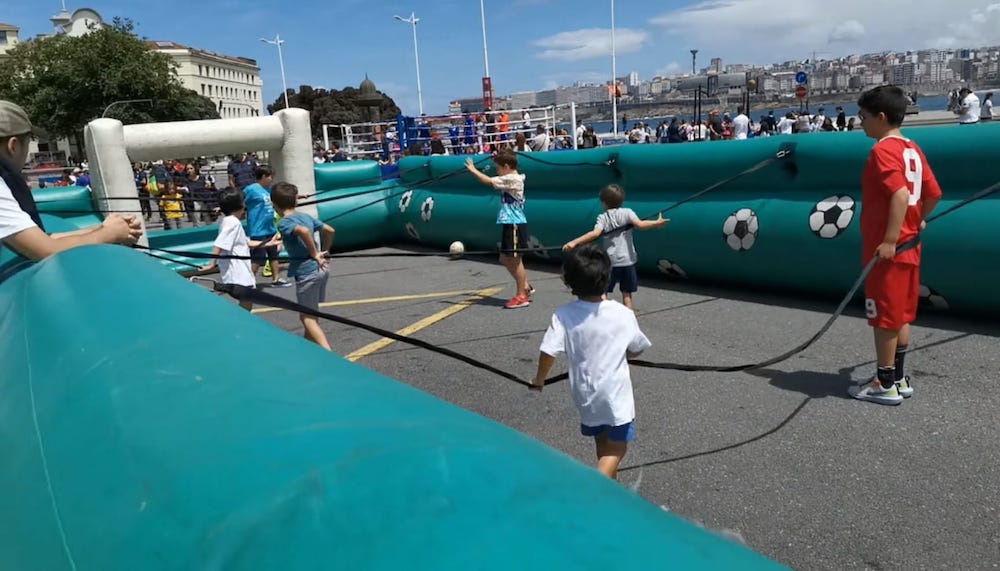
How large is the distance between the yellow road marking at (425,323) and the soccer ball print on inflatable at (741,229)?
2456mm

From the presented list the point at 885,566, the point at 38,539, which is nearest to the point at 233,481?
the point at 38,539

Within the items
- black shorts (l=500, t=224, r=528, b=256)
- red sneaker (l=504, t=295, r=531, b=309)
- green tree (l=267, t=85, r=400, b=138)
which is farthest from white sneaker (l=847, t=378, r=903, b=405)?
green tree (l=267, t=85, r=400, b=138)

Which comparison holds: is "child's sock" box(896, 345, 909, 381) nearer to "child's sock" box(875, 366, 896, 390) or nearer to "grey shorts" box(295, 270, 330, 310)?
"child's sock" box(875, 366, 896, 390)

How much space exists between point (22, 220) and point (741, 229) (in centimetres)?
553

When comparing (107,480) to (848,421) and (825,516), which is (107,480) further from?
(848,421)

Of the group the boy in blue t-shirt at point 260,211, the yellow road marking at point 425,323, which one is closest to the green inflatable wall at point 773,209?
the yellow road marking at point 425,323

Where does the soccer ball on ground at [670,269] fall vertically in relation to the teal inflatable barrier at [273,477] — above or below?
below

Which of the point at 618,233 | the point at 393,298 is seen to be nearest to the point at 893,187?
the point at 618,233

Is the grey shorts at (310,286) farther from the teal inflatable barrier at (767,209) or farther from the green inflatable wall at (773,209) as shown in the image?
the green inflatable wall at (773,209)

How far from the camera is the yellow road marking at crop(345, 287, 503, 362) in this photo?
583 centimetres

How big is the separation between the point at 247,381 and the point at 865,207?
12.8 feet

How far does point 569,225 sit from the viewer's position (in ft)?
26.9

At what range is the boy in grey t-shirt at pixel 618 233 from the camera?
5.46m

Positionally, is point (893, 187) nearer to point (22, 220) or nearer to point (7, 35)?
point (22, 220)
